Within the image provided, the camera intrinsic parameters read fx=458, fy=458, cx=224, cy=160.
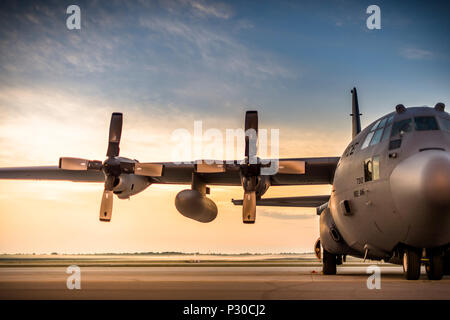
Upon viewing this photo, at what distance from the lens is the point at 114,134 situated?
19.2 meters

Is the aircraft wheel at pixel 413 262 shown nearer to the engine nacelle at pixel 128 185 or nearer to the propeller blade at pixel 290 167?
the propeller blade at pixel 290 167

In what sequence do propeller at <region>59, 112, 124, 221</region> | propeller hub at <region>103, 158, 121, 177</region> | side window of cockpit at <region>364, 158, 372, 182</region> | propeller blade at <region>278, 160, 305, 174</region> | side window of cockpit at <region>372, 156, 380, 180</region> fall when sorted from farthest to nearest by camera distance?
1. propeller hub at <region>103, 158, 121, 177</region>
2. propeller at <region>59, 112, 124, 221</region>
3. propeller blade at <region>278, 160, 305, 174</region>
4. side window of cockpit at <region>364, 158, 372, 182</region>
5. side window of cockpit at <region>372, 156, 380, 180</region>

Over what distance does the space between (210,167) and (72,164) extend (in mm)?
5512

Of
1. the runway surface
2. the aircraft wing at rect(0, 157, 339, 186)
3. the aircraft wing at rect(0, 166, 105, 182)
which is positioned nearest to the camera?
the runway surface

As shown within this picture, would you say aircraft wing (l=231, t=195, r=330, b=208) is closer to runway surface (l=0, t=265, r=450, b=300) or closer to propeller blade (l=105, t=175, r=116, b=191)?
propeller blade (l=105, t=175, r=116, b=191)

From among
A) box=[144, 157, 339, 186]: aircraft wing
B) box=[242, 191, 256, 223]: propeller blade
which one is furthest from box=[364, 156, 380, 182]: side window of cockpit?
box=[242, 191, 256, 223]: propeller blade

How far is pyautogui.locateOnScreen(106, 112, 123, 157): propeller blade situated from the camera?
1905 cm

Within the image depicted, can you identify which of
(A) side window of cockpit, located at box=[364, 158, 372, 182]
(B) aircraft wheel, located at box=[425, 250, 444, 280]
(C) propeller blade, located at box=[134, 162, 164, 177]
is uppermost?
(C) propeller blade, located at box=[134, 162, 164, 177]

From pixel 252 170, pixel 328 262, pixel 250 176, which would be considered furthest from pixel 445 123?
pixel 250 176

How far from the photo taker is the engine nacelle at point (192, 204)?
Answer: 703 inches

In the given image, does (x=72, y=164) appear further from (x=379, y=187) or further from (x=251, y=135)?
(x=379, y=187)

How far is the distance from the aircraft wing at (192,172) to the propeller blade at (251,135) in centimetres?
69

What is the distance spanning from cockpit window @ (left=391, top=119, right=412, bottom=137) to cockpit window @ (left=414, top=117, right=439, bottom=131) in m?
0.16
